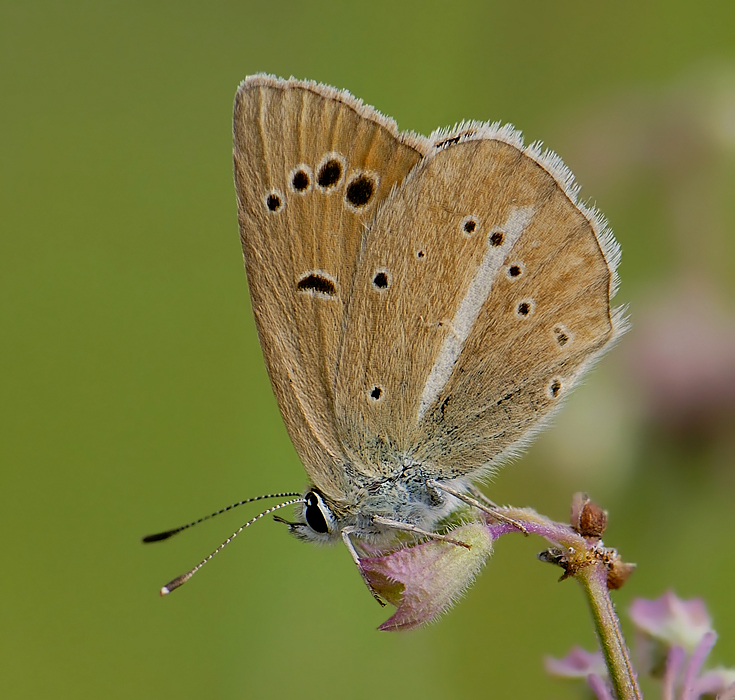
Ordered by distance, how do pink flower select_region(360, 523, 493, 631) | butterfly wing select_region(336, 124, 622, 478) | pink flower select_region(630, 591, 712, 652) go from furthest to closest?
butterfly wing select_region(336, 124, 622, 478), pink flower select_region(630, 591, 712, 652), pink flower select_region(360, 523, 493, 631)

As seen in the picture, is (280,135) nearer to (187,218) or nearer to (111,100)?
(187,218)

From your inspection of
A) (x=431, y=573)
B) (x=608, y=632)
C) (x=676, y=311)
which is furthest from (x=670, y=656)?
(x=676, y=311)

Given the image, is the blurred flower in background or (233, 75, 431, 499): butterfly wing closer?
(233, 75, 431, 499): butterfly wing

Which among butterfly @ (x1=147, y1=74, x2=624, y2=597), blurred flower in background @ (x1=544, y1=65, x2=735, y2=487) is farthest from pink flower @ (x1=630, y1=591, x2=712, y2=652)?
blurred flower in background @ (x1=544, y1=65, x2=735, y2=487)

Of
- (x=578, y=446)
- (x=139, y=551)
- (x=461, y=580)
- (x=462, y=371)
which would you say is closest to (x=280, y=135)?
(x=462, y=371)

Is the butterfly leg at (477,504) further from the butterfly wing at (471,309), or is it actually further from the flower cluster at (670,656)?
the flower cluster at (670,656)

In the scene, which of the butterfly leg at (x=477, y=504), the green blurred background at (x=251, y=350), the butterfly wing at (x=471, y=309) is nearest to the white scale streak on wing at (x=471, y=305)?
the butterfly wing at (x=471, y=309)

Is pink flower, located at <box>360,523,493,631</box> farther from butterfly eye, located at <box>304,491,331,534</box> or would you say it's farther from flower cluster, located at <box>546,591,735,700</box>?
butterfly eye, located at <box>304,491,331,534</box>
